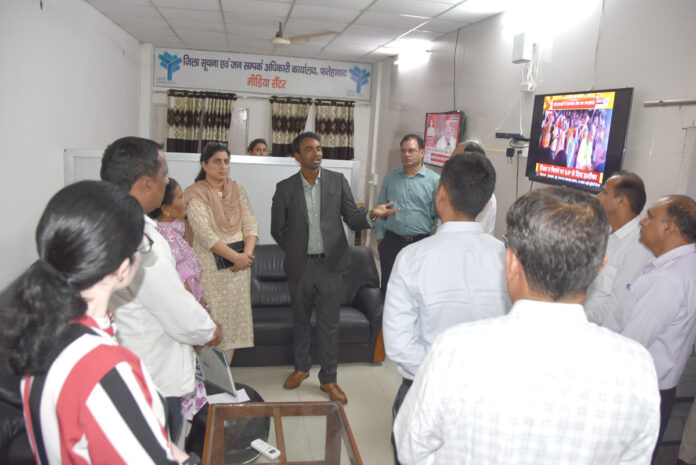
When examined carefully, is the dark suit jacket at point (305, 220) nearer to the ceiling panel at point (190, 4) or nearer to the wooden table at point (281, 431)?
the wooden table at point (281, 431)

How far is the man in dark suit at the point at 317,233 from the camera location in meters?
2.86

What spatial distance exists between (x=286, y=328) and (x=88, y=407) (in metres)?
2.59

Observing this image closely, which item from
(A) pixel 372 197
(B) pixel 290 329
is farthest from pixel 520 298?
(A) pixel 372 197

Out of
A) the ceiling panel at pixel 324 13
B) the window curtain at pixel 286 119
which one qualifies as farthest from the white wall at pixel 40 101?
the window curtain at pixel 286 119

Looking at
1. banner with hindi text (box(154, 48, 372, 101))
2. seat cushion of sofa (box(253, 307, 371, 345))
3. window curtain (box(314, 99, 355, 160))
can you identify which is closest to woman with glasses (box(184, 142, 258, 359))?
seat cushion of sofa (box(253, 307, 371, 345))

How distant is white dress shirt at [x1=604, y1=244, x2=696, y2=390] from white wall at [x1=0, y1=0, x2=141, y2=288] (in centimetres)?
362

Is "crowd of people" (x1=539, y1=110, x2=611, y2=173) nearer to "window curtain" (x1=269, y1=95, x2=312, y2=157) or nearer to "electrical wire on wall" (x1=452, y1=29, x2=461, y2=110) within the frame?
"electrical wire on wall" (x1=452, y1=29, x2=461, y2=110)

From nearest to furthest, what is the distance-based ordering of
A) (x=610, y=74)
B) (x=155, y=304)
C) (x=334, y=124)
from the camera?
(x=155, y=304)
(x=610, y=74)
(x=334, y=124)

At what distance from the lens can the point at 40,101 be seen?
368cm

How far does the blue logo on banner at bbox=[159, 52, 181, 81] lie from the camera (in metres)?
7.28

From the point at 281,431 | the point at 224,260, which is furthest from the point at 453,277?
the point at 224,260

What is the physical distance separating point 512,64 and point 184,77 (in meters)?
5.19

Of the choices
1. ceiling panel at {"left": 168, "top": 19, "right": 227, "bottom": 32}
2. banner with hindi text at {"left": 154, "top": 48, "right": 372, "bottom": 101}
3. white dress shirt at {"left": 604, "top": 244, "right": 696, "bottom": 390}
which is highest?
ceiling panel at {"left": 168, "top": 19, "right": 227, "bottom": 32}

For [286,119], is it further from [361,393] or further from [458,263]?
[458,263]
